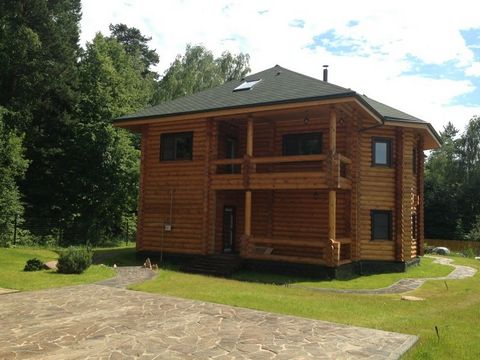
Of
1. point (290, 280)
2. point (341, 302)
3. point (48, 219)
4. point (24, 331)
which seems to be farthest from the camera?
point (48, 219)

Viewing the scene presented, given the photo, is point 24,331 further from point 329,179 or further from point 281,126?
point 281,126

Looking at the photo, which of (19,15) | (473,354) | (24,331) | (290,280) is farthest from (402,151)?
(19,15)

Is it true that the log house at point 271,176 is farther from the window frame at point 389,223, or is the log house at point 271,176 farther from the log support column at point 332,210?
the log support column at point 332,210

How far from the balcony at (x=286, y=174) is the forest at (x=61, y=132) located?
500 inches

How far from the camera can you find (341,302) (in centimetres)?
1165

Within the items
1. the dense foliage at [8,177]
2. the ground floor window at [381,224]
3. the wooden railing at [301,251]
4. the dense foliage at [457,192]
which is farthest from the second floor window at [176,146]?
the dense foliage at [457,192]

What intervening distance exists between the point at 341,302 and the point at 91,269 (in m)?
9.10

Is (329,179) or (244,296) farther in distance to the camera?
(329,179)

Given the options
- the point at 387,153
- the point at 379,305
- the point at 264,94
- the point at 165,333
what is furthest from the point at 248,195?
the point at 165,333

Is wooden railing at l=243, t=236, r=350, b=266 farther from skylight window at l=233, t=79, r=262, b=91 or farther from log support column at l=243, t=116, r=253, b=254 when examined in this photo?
skylight window at l=233, t=79, r=262, b=91

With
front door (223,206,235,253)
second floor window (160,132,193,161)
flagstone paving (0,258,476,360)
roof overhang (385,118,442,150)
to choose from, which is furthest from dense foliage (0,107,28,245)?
roof overhang (385,118,442,150)

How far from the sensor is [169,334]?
8.07 m

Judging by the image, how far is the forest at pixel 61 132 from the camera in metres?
26.9

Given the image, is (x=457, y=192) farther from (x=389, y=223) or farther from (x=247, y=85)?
(x=247, y=85)
